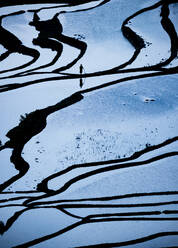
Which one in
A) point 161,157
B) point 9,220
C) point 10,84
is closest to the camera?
point 9,220

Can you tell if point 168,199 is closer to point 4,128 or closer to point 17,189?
point 17,189

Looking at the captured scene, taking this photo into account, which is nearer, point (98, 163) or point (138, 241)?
point (138, 241)

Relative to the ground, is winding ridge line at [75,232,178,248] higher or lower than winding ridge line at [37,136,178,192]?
lower

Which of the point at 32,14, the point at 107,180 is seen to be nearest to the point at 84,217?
the point at 107,180

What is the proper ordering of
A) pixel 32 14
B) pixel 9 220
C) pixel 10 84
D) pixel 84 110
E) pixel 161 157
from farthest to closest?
pixel 32 14
pixel 10 84
pixel 84 110
pixel 161 157
pixel 9 220

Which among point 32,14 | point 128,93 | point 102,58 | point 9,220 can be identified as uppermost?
point 32,14

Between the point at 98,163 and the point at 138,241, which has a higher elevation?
the point at 98,163

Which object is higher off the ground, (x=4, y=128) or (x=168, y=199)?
(x=4, y=128)

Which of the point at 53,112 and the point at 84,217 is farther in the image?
the point at 53,112

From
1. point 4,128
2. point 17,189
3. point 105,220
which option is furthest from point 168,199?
point 4,128

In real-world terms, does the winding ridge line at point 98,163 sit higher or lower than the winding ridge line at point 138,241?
higher
